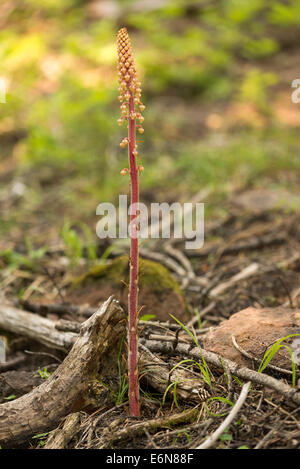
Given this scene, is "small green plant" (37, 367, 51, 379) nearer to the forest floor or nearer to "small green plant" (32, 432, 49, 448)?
the forest floor

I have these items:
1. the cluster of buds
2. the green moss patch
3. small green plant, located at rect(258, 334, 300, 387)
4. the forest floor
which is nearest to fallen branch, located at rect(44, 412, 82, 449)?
the forest floor

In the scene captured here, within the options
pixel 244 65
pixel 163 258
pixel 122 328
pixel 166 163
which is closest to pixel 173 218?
pixel 163 258

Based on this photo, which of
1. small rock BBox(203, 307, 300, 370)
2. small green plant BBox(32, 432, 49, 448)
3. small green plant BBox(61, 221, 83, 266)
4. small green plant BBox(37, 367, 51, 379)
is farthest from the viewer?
small green plant BBox(61, 221, 83, 266)

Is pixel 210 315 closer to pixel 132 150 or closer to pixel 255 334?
pixel 255 334

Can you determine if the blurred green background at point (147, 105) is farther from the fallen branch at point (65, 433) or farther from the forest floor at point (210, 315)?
the fallen branch at point (65, 433)

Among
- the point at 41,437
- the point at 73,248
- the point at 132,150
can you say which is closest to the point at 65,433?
the point at 41,437

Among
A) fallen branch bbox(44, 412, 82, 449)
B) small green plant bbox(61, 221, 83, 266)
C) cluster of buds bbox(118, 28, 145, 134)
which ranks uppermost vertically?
cluster of buds bbox(118, 28, 145, 134)

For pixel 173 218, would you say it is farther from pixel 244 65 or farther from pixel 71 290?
pixel 244 65
